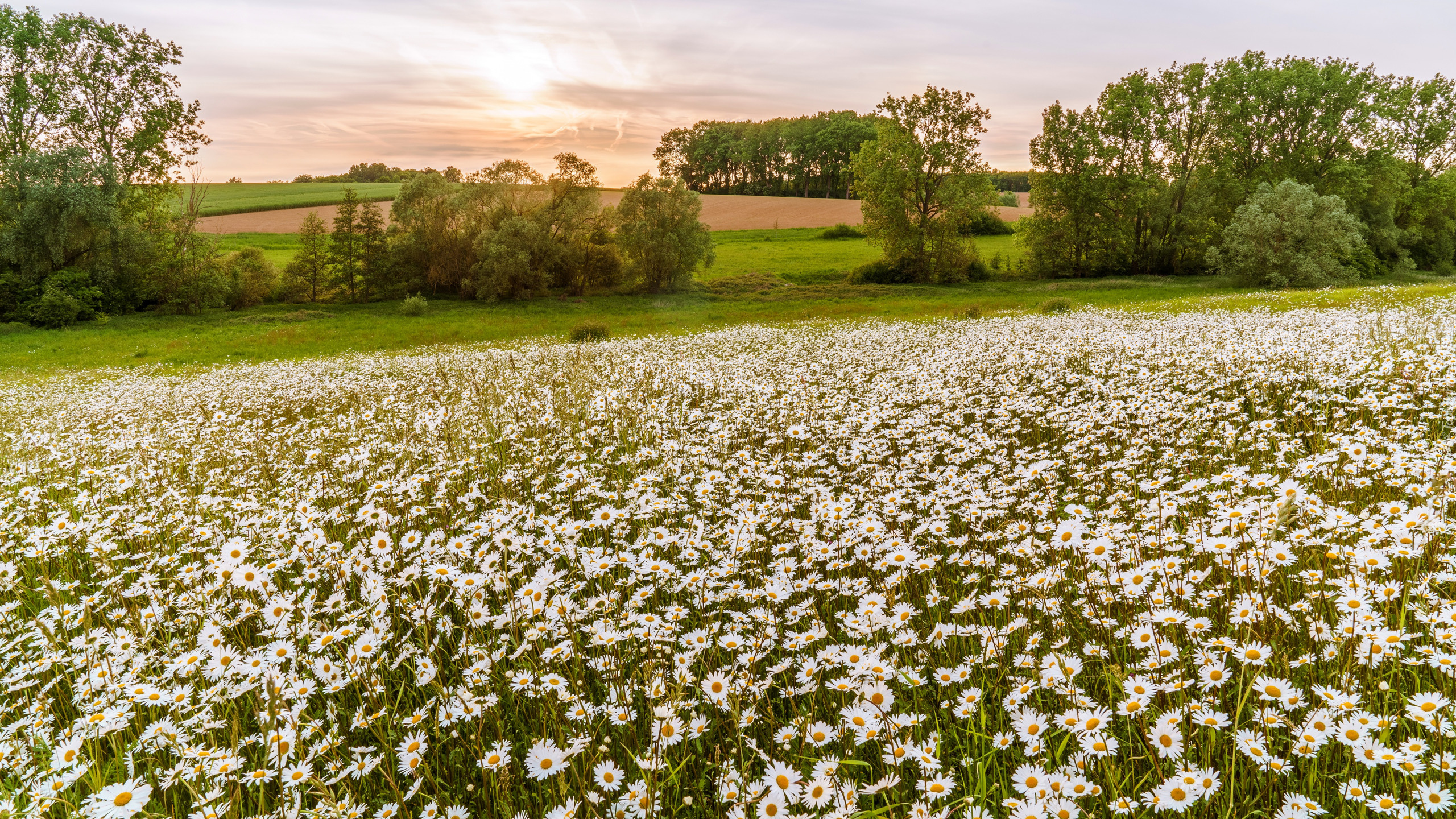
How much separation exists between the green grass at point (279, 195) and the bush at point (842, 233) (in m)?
54.1

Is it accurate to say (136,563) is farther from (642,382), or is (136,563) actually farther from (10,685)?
(642,382)

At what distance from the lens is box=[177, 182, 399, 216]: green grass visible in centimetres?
8869

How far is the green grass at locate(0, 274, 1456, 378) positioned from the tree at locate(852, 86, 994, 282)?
4.83m

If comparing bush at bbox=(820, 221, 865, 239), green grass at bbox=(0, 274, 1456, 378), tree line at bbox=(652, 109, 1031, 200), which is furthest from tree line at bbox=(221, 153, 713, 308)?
Result: tree line at bbox=(652, 109, 1031, 200)

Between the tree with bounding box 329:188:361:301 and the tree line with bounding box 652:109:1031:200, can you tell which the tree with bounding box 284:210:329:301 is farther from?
the tree line with bounding box 652:109:1031:200

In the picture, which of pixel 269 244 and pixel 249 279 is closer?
pixel 249 279

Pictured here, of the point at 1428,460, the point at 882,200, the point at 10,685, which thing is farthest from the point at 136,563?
the point at 882,200

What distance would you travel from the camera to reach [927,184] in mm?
57594

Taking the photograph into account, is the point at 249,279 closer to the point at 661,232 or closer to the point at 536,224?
the point at 536,224

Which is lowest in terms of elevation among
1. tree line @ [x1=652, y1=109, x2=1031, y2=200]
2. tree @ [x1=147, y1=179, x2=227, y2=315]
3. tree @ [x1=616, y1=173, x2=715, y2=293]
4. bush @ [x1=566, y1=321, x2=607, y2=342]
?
bush @ [x1=566, y1=321, x2=607, y2=342]

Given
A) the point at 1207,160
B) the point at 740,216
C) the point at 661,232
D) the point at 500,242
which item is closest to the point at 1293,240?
the point at 1207,160

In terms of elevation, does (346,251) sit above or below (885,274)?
above

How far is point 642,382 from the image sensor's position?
461 inches

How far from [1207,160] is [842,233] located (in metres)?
36.7
